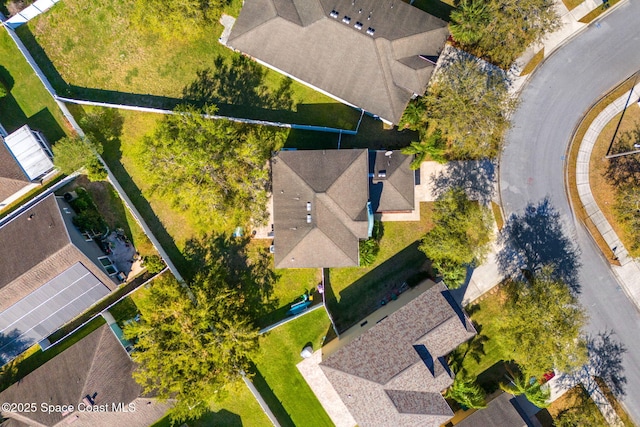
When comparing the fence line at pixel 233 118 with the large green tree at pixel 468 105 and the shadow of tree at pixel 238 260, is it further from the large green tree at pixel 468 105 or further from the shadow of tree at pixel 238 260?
the shadow of tree at pixel 238 260

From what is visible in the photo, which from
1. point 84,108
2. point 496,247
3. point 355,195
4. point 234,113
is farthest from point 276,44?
point 496,247

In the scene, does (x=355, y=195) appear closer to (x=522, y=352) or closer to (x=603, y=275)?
(x=522, y=352)

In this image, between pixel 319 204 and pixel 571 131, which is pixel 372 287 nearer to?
pixel 319 204

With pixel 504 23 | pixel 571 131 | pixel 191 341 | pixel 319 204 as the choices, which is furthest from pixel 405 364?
A: pixel 504 23

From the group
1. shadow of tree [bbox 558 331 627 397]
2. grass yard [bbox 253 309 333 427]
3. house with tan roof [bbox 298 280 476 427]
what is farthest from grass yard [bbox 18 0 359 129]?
shadow of tree [bbox 558 331 627 397]

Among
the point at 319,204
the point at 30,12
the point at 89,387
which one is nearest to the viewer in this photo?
the point at 319,204

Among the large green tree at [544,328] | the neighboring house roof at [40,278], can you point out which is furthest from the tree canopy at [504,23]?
the neighboring house roof at [40,278]

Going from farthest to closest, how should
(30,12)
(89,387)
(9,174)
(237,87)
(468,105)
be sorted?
(237,87) → (30,12) → (89,387) → (9,174) → (468,105)
